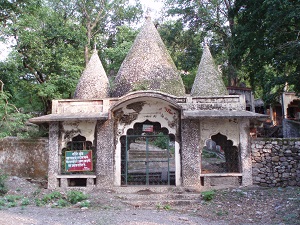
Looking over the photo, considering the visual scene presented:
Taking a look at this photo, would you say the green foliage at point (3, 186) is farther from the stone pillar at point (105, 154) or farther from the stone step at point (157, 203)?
the stone step at point (157, 203)

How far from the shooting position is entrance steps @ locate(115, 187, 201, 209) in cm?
895

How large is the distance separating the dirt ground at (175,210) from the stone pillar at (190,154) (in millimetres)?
708

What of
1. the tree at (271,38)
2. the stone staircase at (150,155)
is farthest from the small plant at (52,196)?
the tree at (271,38)

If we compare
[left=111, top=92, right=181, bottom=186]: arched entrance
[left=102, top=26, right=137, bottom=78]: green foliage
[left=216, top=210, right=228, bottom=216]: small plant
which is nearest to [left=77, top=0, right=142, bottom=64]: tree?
[left=102, top=26, right=137, bottom=78]: green foliage

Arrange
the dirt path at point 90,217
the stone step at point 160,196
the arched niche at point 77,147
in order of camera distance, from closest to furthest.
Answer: the dirt path at point 90,217
the stone step at point 160,196
the arched niche at point 77,147

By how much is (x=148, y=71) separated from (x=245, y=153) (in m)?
4.85

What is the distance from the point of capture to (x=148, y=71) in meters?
12.0

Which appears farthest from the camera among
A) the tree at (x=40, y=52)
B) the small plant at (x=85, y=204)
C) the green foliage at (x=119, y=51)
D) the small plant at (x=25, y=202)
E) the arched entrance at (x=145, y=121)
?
the green foliage at (x=119, y=51)

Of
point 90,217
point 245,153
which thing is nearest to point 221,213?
point 245,153

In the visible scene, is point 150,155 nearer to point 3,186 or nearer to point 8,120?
point 8,120

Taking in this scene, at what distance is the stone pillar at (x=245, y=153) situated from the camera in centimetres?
989

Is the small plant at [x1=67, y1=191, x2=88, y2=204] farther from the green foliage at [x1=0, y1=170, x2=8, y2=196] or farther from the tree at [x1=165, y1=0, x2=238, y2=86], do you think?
the tree at [x1=165, y1=0, x2=238, y2=86]

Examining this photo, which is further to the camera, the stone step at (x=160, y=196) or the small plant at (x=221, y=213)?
the stone step at (x=160, y=196)

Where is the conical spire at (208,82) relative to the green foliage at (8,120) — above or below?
above
